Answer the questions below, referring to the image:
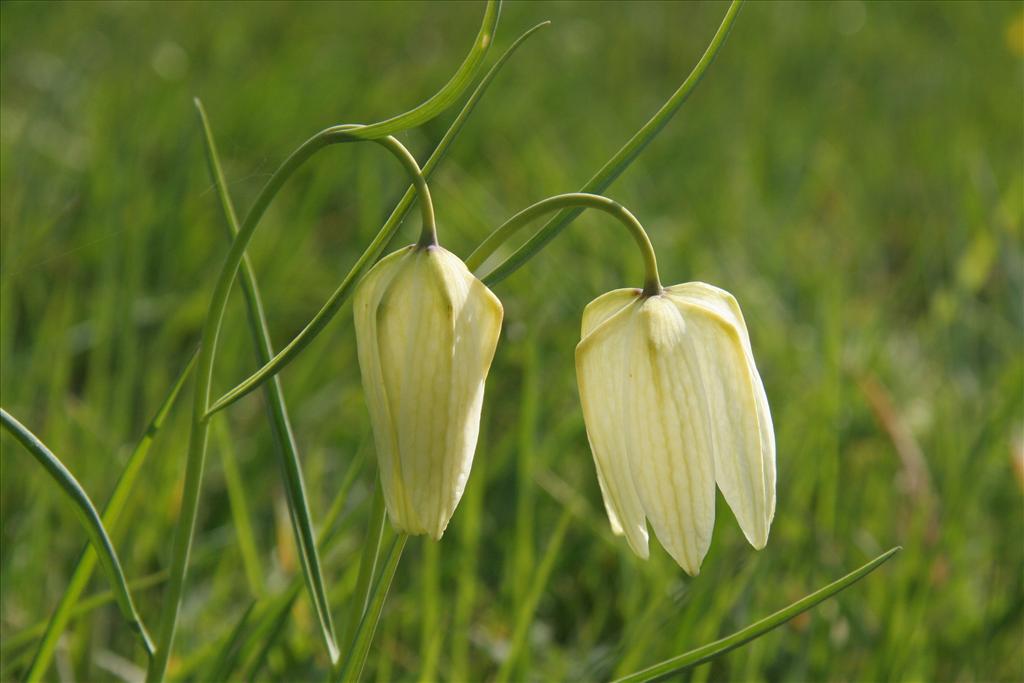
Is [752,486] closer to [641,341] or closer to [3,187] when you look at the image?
[641,341]

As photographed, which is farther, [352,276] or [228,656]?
[228,656]

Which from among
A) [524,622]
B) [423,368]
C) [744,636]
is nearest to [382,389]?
[423,368]

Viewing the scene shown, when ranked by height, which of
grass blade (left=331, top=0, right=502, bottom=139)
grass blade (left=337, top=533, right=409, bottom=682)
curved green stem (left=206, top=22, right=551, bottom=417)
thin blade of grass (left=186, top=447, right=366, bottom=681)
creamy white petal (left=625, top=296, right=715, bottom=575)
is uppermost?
grass blade (left=331, top=0, right=502, bottom=139)

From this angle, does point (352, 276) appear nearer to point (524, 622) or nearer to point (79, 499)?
point (79, 499)

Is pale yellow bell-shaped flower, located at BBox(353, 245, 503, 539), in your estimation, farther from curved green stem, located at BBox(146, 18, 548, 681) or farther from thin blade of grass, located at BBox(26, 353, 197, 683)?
thin blade of grass, located at BBox(26, 353, 197, 683)

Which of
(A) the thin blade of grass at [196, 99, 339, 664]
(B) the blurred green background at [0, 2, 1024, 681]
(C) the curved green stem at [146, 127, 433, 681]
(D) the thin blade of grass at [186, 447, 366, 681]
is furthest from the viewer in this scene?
(B) the blurred green background at [0, 2, 1024, 681]

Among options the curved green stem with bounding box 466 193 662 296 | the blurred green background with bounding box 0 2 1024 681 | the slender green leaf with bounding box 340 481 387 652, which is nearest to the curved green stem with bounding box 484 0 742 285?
the curved green stem with bounding box 466 193 662 296
